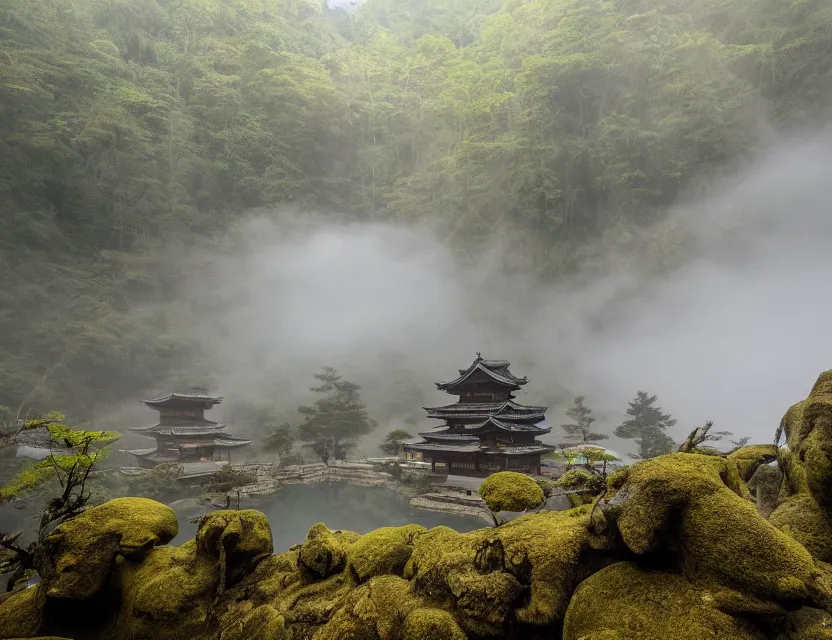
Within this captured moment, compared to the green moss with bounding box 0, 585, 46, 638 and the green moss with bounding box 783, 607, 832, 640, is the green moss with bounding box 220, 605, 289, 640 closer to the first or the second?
the green moss with bounding box 0, 585, 46, 638

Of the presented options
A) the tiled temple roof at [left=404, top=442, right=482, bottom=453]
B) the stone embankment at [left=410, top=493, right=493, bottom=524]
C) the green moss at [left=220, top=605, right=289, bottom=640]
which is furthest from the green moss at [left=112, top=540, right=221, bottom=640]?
the tiled temple roof at [left=404, top=442, right=482, bottom=453]

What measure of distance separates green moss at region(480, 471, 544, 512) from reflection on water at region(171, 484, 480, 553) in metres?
14.6

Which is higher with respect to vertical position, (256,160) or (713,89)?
(256,160)

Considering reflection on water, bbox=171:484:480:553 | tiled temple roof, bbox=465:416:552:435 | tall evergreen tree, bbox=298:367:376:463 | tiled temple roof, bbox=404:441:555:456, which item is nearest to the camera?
reflection on water, bbox=171:484:480:553

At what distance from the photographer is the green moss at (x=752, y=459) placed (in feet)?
18.8

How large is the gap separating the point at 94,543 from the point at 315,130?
64331 mm

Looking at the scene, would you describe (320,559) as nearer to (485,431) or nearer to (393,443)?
(485,431)

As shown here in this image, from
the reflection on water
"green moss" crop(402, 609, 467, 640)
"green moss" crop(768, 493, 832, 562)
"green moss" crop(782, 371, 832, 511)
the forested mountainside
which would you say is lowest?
the reflection on water

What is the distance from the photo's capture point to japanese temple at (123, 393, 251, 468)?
29000 millimetres

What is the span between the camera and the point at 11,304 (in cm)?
3544

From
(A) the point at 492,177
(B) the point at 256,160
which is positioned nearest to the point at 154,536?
Answer: (A) the point at 492,177

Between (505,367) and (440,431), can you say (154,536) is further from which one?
(505,367)

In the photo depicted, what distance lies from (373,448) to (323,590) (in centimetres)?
3729

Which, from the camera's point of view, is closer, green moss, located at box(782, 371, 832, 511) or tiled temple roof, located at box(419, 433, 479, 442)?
green moss, located at box(782, 371, 832, 511)
